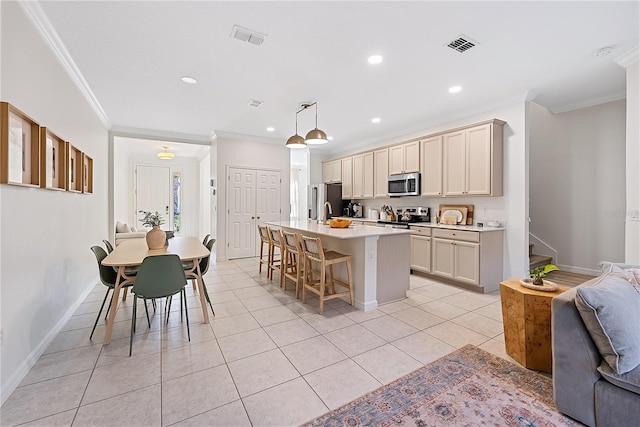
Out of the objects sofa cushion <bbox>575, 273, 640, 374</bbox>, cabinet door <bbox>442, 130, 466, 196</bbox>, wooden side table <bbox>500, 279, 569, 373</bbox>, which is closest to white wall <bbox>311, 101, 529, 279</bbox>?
cabinet door <bbox>442, 130, 466, 196</bbox>

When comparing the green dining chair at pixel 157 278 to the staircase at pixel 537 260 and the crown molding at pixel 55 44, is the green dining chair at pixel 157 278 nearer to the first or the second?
the crown molding at pixel 55 44

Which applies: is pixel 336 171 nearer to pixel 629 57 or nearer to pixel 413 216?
pixel 413 216

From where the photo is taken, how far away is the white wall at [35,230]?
1.85 metres

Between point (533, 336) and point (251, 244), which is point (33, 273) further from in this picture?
point (251, 244)

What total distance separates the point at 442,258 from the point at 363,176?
8.92 feet

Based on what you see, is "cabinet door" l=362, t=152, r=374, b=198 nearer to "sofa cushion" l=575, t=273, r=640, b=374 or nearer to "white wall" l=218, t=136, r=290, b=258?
"white wall" l=218, t=136, r=290, b=258

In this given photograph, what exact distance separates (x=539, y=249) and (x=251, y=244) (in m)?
5.63

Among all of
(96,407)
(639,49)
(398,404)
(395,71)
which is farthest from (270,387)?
(639,49)

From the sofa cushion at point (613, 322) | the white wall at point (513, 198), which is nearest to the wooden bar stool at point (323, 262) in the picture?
the sofa cushion at point (613, 322)

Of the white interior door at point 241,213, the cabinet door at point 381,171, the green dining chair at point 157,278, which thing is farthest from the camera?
the white interior door at point 241,213

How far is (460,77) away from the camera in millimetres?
3404

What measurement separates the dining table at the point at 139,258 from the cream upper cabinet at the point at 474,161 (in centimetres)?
375

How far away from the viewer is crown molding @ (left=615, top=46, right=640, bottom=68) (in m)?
2.80

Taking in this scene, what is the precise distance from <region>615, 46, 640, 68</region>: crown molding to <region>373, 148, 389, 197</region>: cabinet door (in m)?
3.31
